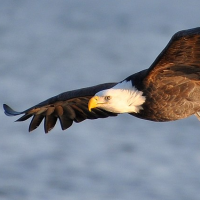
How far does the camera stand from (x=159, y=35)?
946 inches

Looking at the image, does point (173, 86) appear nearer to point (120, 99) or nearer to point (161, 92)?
point (161, 92)

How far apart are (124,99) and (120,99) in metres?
0.05

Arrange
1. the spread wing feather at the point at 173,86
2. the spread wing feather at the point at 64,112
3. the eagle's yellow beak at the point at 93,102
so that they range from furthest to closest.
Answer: the spread wing feather at the point at 64,112
the eagle's yellow beak at the point at 93,102
the spread wing feather at the point at 173,86

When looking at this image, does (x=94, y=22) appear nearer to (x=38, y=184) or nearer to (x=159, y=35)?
(x=159, y=35)

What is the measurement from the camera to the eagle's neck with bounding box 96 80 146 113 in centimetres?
1467

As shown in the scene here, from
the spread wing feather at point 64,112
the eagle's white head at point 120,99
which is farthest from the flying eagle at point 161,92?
the spread wing feather at point 64,112

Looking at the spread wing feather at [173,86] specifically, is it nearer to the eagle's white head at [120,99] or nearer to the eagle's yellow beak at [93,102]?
the eagle's white head at [120,99]

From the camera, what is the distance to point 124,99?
14789 millimetres

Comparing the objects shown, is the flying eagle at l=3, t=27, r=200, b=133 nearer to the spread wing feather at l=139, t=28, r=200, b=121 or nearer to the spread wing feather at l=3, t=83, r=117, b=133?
the spread wing feather at l=139, t=28, r=200, b=121

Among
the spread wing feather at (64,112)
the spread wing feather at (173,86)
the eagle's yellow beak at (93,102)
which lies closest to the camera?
the spread wing feather at (173,86)

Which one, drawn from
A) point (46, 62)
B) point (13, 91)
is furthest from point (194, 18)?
point (13, 91)

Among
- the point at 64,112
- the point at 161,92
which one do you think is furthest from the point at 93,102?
the point at 64,112

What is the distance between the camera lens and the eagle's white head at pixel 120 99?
14664mm

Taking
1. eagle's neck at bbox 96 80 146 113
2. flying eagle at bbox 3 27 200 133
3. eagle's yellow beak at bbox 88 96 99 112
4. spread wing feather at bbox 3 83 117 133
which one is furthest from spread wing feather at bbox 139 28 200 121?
spread wing feather at bbox 3 83 117 133
